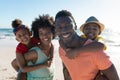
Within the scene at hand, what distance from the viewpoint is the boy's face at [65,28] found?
9.12 ft

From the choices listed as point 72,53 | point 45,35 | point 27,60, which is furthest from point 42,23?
point 72,53

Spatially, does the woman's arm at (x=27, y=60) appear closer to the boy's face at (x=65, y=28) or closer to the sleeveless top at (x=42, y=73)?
the sleeveless top at (x=42, y=73)

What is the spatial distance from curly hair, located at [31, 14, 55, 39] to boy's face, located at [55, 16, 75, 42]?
0.95 metres

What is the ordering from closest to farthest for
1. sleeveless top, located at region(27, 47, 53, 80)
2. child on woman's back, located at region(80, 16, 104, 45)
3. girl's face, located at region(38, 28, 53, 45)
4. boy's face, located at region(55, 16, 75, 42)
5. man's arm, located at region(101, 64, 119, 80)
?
man's arm, located at region(101, 64, 119, 80) < boy's face, located at region(55, 16, 75, 42) < child on woman's back, located at region(80, 16, 104, 45) < girl's face, located at region(38, 28, 53, 45) < sleeveless top, located at region(27, 47, 53, 80)

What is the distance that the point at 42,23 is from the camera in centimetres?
385

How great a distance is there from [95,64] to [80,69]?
0.18 metres

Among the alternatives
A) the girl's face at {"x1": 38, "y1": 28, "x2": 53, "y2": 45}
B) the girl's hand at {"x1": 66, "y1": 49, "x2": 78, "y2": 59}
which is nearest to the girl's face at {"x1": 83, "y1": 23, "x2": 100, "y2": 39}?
the girl's face at {"x1": 38, "y1": 28, "x2": 53, "y2": 45}

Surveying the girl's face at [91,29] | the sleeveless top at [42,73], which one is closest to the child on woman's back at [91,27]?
the girl's face at [91,29]

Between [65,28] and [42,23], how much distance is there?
1098 mm

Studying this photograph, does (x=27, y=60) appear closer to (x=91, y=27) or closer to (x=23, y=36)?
(x=23, y=36)

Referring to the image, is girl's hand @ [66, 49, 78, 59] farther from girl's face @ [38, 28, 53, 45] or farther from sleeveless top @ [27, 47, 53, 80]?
sleeveless top @ [27, 47, 53, 80]

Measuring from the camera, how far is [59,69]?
33.1 ft

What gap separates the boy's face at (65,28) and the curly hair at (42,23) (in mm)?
951

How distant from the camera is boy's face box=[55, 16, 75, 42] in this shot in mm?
2779
